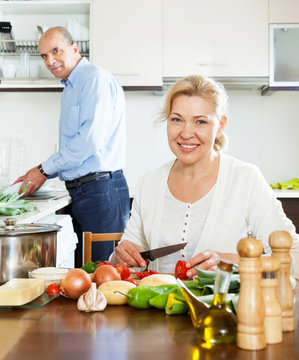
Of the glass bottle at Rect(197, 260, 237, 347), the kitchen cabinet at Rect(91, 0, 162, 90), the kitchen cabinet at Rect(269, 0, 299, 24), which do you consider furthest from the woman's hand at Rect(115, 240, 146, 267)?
the kitchen cabinet at Rect(269, 0, 299, 24)

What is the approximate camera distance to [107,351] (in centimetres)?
74

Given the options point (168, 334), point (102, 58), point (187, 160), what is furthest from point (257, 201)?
point (102, 58)

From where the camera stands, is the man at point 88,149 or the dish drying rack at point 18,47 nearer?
the man at point 88,149

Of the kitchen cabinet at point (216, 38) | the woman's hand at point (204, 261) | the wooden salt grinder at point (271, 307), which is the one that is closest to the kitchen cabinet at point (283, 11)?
the kitchen cabinet at point (216, 38)

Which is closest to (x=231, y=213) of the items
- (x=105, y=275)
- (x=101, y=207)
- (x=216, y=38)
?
(x=105, y=275)

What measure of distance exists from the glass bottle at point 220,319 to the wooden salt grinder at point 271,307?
5 cm

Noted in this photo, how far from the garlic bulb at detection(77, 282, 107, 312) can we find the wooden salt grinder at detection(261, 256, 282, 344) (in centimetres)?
33

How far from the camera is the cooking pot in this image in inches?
43.1

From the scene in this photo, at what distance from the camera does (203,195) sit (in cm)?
182

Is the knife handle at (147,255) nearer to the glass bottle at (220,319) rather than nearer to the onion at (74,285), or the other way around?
the onion at (74,285)

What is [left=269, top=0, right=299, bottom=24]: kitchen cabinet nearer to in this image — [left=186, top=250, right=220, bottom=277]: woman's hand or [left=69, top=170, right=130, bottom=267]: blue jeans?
[left=69, top=170, right=130, bottom=267]: blue jeans

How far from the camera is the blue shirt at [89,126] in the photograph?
9.60 feet

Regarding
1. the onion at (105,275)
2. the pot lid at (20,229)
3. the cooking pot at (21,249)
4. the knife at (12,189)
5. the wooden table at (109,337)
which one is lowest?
the wooden table at (109,337)

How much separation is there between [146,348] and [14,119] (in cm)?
345
